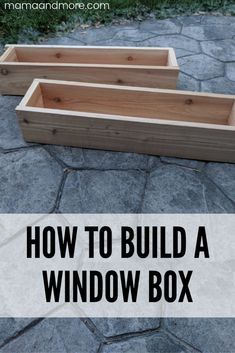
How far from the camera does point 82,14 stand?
13.3ft

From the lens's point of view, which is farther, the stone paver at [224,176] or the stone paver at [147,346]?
the stone paver at [224,176]

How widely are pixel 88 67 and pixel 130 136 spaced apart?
2.47 ft

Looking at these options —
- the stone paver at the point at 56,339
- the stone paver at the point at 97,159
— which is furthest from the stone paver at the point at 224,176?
the stone paver at the point at 56,339

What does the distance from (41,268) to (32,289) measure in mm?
109

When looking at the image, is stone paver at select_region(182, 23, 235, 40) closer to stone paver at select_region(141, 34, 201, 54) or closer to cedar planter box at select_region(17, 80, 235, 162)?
stone paver at select_region(141, 34, 201, 54)

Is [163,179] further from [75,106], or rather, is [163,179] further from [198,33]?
[198,33]

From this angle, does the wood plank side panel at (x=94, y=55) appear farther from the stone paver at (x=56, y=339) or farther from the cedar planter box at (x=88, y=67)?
the stone paver at (x=56, y=339)

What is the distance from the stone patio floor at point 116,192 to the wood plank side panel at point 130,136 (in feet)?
0.22

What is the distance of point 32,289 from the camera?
4.64 ft

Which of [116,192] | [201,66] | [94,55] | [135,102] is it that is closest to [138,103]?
[135,102]

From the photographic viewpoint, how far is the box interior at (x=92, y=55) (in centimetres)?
250

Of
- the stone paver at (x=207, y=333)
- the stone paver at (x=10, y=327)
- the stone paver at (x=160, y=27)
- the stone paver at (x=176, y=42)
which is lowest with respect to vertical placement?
the stone paver at (x=10, y=327)

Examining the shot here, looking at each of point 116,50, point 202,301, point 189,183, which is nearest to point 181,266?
point 202,301

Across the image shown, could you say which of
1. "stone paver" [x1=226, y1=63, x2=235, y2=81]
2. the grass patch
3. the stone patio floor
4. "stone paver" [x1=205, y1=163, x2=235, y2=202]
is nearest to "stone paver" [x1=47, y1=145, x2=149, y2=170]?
the stone patio floor
